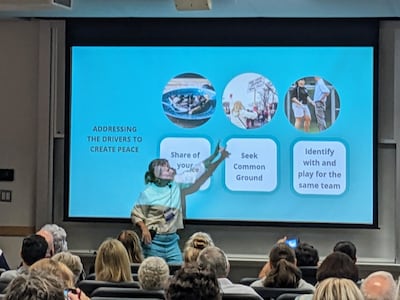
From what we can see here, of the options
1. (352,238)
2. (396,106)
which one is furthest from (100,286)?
(396,106)

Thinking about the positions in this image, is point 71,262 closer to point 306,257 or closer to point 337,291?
point 306,257

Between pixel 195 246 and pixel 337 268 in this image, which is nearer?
pixel 337 268

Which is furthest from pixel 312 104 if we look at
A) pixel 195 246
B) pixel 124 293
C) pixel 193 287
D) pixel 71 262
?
pixel 193 287

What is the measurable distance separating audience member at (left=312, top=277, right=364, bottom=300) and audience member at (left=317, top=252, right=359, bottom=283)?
1.18 meters

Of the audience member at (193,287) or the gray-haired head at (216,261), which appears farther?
the gray-haired head at (216,261)

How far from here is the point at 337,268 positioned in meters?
4.09

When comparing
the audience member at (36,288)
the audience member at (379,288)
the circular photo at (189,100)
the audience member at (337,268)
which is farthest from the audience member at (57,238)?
the audience member at (36,288)

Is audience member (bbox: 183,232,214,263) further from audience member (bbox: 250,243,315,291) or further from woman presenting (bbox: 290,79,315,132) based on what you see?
woman presenting (bbox: 290,79,315,132)

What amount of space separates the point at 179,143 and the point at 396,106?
2.21m

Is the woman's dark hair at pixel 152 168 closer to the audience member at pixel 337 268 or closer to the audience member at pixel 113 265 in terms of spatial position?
the audience member at pixel 113 265

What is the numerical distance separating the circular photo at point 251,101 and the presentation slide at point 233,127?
1 centimetres

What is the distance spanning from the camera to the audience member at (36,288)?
2.06m

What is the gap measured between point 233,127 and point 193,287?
14.9 ft

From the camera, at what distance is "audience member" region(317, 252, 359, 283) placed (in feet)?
13.4
